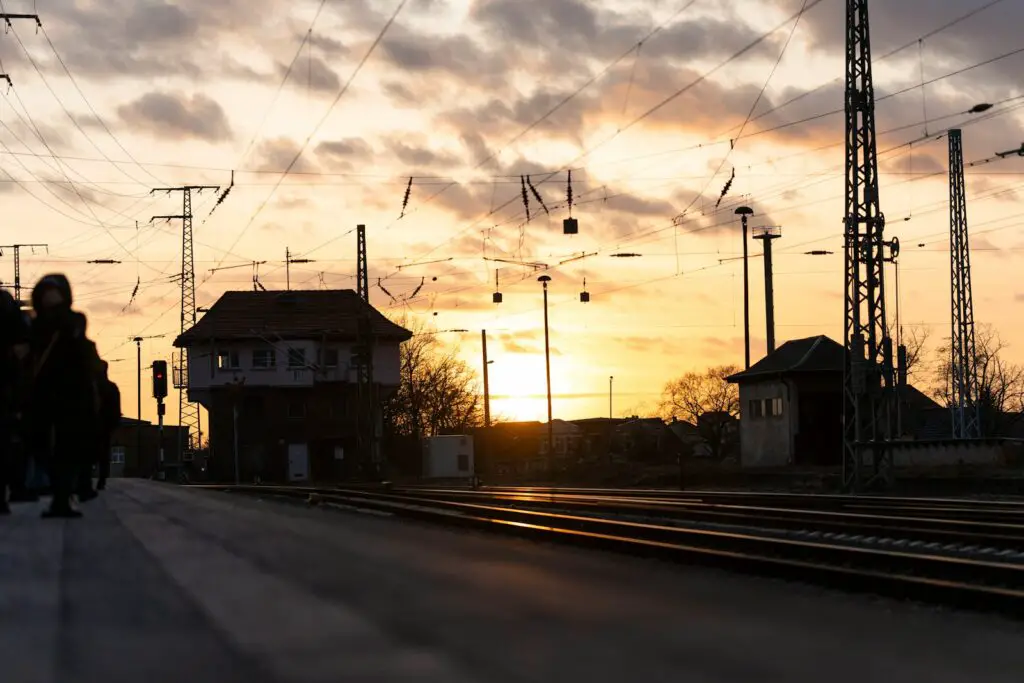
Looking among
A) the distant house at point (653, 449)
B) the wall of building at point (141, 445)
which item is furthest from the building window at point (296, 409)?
the wall of building at point (141, 445)

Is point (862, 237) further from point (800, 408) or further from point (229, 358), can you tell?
point (229, 358)

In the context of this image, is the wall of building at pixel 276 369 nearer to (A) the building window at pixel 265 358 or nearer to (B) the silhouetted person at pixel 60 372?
(A) the building window at pixel 265 358

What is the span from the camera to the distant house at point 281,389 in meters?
81.2

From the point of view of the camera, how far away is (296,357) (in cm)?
8188

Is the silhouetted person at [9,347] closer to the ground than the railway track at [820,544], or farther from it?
farther from it

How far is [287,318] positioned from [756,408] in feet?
119

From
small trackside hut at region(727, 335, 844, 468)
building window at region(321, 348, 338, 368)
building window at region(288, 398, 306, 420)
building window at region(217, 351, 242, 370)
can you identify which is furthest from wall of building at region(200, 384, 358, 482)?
small trackside hut at region(727, 335, 844, 468)

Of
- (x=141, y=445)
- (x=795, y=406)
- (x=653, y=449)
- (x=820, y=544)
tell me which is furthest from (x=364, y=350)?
(x=141, y=445)

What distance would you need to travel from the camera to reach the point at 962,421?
49844 millimetres

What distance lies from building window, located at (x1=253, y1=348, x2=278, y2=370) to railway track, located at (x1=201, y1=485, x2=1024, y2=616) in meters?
59.0

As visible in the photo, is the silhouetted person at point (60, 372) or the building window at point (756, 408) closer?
the silhouetted person at point (60, 372)

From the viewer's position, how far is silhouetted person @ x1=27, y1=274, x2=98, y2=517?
9.82 metres

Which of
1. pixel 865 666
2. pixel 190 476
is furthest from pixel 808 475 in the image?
pixel 190 476

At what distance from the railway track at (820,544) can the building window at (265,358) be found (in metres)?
59.0
